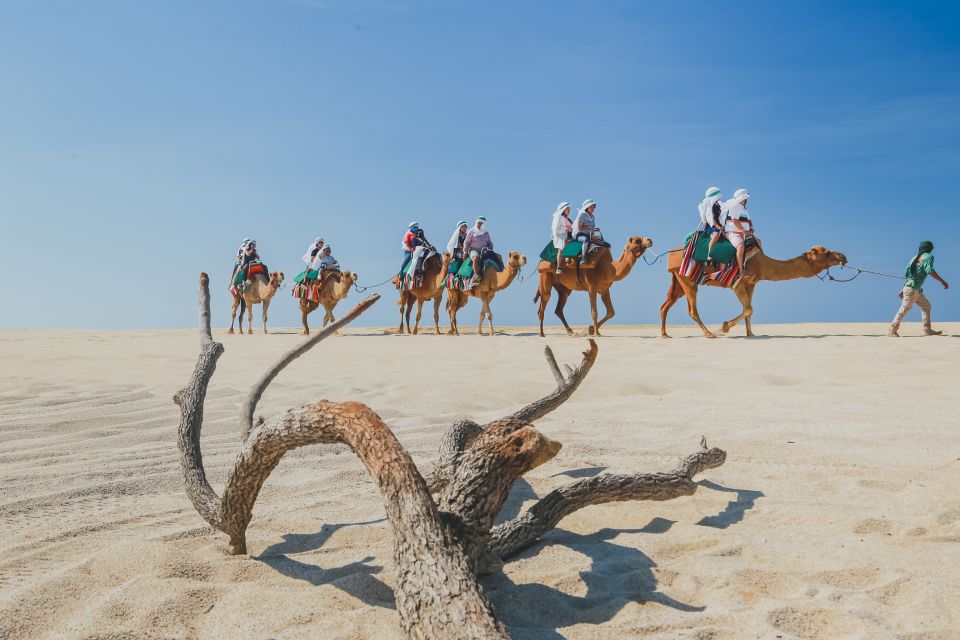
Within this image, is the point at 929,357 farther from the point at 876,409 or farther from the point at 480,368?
the point at 480,368

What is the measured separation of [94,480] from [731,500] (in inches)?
133

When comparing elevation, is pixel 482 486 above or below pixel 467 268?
below

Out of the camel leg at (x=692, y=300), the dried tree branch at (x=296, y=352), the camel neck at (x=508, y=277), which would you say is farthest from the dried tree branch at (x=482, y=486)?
the camel neck at (x=508, y=277)

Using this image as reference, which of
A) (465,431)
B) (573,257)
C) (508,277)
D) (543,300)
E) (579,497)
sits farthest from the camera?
(508,277)

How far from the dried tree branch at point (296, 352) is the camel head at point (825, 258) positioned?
14.7m

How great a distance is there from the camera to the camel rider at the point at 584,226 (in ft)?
56.9

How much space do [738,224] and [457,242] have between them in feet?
27.1

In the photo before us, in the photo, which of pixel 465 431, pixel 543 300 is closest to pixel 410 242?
pixel 543 300

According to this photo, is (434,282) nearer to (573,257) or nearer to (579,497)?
(573,257)

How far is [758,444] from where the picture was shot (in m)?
4.68

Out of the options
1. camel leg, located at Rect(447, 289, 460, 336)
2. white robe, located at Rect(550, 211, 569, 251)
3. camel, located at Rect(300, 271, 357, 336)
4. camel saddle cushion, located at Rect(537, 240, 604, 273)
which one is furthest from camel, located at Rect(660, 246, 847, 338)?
camel, located at Rect(300, 271, 357, 336)

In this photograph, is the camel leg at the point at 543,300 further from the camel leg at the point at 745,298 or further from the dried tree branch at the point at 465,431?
the dried tree branch at the point at 465,431

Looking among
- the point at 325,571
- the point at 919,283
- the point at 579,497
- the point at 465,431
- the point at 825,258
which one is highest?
the point at 825,258

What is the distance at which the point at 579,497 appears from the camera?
2904 millimetres
